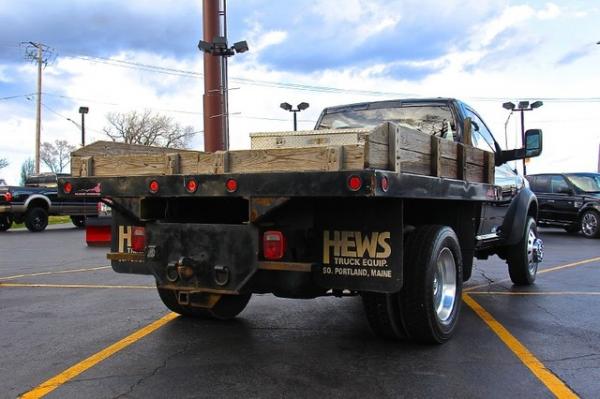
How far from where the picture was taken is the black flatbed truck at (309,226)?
394cm

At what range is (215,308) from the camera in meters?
5.50

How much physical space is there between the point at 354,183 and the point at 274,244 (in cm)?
94

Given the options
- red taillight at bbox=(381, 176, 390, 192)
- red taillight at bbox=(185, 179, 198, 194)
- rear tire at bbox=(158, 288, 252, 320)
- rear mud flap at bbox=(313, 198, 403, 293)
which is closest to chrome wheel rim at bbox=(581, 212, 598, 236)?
rear tire at bbox=(158, 288, 252, 320)

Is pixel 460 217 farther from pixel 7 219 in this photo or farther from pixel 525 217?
pixel 7 219

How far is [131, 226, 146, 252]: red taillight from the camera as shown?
4969 mm

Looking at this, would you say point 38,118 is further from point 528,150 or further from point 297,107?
point 528,150

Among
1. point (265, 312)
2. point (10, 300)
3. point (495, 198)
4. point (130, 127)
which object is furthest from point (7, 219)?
point (130, 127)

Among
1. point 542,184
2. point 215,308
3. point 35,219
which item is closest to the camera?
point 215,308

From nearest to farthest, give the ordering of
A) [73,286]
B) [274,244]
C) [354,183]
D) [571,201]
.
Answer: [354,183] → [274,244] → [73,286] → [571,201]

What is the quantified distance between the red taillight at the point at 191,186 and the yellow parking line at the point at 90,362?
59.3 inches

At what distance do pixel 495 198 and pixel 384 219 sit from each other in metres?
2.47

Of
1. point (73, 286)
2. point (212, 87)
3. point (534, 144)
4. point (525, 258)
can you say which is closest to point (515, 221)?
point (525, 258)

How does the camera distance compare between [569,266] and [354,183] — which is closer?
[354,183]

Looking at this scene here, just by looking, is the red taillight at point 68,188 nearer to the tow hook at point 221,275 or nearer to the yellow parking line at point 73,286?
the tow hook at point 221,275
